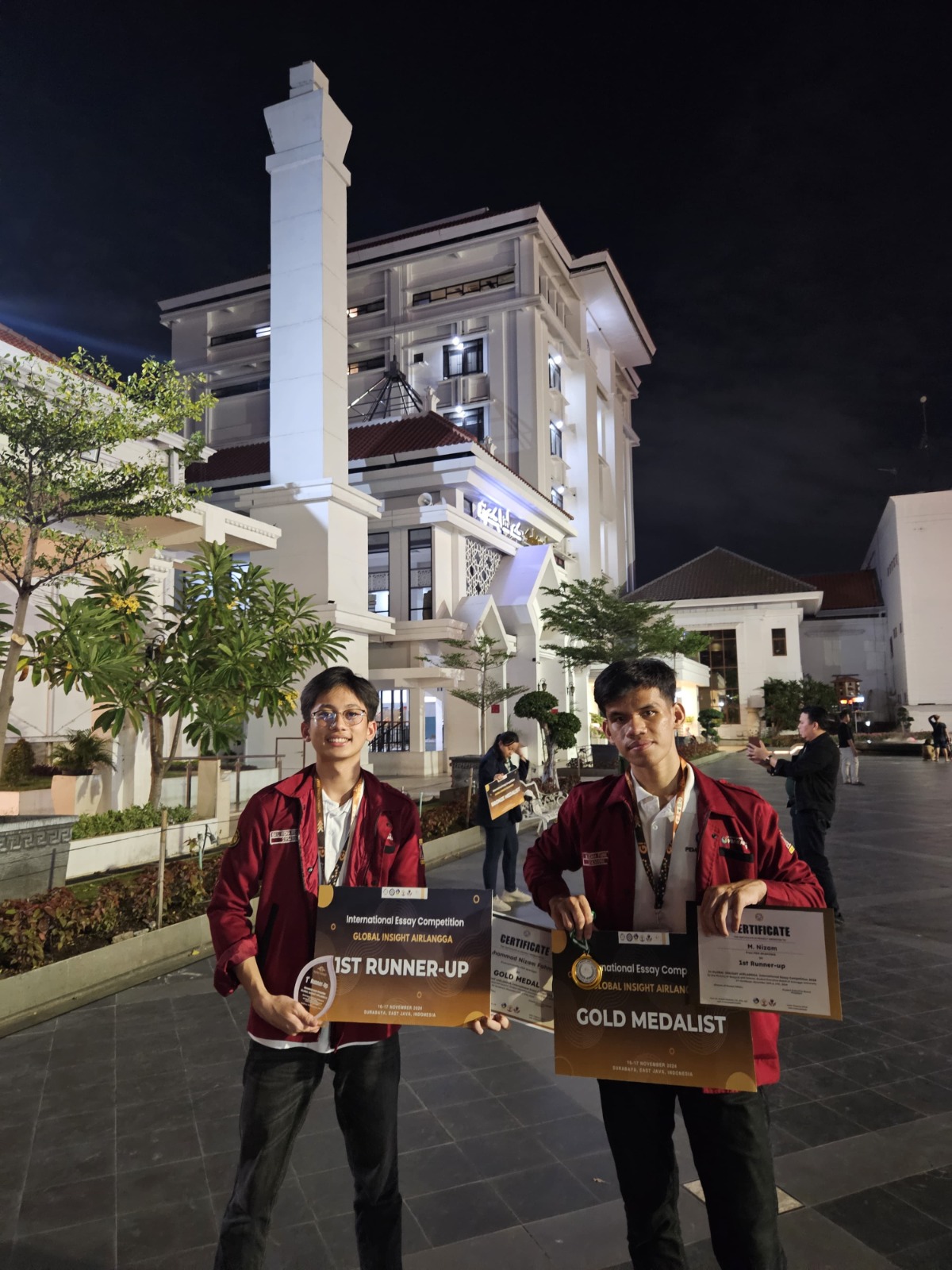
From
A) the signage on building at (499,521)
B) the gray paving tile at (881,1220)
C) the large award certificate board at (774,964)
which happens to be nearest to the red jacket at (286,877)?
the large award certificate board at (774,964)

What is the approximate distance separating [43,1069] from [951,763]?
30.0m

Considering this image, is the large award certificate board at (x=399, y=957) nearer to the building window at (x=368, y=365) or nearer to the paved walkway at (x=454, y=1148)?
the paved walkway at (x=454, y=1148)

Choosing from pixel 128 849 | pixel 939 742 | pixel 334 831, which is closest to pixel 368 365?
pixel 939 742

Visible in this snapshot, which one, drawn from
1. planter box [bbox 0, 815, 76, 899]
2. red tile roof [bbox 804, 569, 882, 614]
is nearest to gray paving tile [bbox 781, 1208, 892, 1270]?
planter box [bbox 0, 815, 76, 899]

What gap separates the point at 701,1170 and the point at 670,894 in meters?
0.70

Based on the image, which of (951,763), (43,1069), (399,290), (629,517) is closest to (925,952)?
(43,1069)

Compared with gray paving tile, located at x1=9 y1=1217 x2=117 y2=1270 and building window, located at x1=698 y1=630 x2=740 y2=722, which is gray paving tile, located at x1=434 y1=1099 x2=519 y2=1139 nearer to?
gray paving tile, located at x1=9 y1=1217 x2=117 y2=1270

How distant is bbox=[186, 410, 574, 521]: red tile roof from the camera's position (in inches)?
1031

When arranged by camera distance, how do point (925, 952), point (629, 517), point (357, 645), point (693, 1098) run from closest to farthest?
point (693, 1098) < point (925, 952) < point (357, 645) < point (629, 517)

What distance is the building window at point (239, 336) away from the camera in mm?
44438

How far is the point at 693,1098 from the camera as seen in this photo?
2.15 metres

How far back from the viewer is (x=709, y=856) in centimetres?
224

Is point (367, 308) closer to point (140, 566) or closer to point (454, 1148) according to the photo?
point (140, 566)

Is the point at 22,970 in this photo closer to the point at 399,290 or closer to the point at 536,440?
the point at 536,440
